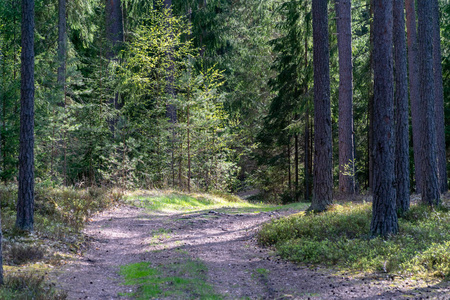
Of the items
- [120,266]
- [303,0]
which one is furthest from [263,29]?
[120,266]

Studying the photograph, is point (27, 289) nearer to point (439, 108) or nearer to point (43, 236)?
point (43, 236)

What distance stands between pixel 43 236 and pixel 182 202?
858 cm

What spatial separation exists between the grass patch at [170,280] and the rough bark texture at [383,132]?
13.6 feet

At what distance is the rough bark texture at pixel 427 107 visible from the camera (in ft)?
37.0

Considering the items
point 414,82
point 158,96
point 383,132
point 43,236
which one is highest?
point 158,96

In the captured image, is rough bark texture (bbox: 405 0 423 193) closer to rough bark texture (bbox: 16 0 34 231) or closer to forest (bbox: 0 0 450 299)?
forest (bbox: 0 0 450 299)

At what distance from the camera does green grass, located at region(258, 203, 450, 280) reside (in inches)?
271

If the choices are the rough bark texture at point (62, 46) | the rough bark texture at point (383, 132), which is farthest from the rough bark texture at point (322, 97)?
the rough bark texture at point (62, 46)

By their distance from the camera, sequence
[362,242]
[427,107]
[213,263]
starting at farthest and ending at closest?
1. [427,107]
2. [362,242]
3. [213,263]

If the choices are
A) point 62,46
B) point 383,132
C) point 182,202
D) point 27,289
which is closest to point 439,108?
point 383,132

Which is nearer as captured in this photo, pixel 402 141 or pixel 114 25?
pixel 402 141

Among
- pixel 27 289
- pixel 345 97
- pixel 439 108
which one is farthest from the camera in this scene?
pixel 439 108

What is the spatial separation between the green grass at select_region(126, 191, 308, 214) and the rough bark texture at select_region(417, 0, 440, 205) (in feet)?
17.4

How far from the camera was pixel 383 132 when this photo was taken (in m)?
8.49
